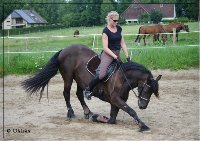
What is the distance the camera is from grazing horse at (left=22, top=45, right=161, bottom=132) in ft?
20.1

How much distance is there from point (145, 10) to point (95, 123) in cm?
847

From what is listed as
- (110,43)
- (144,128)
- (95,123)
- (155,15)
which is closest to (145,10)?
(155,15)

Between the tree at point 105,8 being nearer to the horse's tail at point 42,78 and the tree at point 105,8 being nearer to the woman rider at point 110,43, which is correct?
the horse's tail at point 42,78

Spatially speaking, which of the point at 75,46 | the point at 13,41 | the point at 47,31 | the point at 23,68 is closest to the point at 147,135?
the point at 75,46

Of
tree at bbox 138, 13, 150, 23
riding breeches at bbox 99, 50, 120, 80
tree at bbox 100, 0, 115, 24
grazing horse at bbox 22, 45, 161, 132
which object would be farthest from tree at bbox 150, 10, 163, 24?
riding breeches at bbox 99, 50, 120, 80

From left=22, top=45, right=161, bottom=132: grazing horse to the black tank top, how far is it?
380 mm

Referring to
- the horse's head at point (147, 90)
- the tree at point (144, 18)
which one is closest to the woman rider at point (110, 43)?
the horse's head at point (147, 90)

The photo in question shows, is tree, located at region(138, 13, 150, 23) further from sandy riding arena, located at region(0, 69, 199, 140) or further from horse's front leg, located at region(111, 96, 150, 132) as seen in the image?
horse's front leg, located at region(111, 96, 150, 132)

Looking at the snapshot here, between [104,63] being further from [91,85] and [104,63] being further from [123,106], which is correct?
[123,106]

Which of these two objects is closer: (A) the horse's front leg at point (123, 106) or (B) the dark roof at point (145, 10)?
(A) the horse's front leg at point (123, 106)

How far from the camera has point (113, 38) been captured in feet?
20.8

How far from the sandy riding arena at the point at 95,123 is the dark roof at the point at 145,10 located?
13.3ft

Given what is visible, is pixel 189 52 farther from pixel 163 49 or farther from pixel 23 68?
pixel 23 68

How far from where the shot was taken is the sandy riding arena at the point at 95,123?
230 inches
